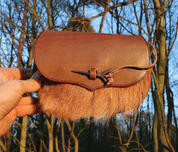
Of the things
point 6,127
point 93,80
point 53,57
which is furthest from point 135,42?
point 6,127

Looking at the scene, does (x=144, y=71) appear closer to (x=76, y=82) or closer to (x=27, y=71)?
(x=76, y=82)

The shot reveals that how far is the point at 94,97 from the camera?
706mm

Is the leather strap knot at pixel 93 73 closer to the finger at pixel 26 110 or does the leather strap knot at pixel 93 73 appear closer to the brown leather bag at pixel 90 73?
the brown leather bag at pixel 90 73

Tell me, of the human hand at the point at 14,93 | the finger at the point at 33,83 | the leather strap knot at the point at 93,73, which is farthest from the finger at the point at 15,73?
the leather strap knot at the point at 93,73

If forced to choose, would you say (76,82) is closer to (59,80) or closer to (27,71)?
(59,80)

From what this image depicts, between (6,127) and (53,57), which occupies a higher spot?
(53,57)

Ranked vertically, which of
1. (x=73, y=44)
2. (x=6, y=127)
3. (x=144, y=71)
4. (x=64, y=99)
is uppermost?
(x=73, y=44)

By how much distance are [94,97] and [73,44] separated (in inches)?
9.2

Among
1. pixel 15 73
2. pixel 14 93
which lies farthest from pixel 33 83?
pixel 15 73

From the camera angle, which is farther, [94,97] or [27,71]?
[27,71]

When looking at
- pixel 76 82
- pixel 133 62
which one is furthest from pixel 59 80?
pixel 133 62

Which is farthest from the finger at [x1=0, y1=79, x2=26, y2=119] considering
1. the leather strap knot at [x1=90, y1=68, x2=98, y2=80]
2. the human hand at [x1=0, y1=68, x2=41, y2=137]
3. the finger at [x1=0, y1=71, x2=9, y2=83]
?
the leather strap knot at [x1=90, y1=68, x2=98, y2=80]

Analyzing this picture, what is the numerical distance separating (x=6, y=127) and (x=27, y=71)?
0.30 meters

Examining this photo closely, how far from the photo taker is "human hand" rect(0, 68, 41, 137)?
2.25ft
